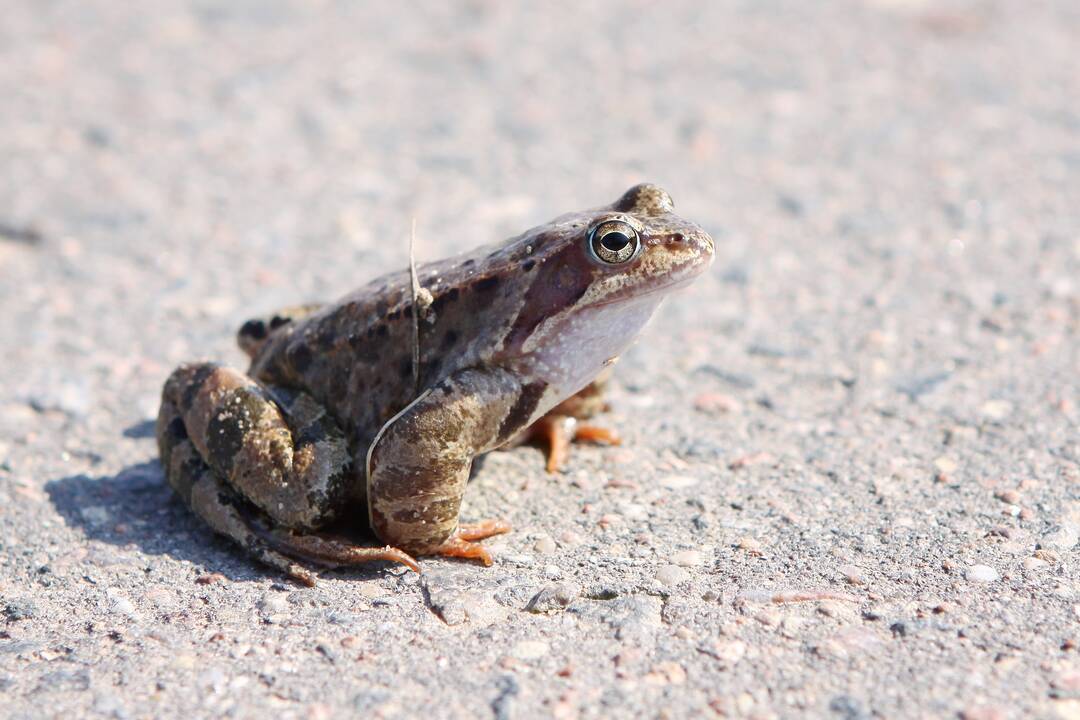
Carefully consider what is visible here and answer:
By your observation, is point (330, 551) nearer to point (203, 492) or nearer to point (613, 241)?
point (203, 492)

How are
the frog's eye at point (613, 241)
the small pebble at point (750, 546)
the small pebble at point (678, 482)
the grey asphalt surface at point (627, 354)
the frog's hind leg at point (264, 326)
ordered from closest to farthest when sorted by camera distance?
the grey asphalt surface at point (627, 354)
the frog's eye at point (613, 241)
the small pebble at point (750, 546)
the small pebble at point (678, 482)
the frog's hind leg at point (264, 326)

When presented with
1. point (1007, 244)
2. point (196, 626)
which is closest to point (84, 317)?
point (196, 626)

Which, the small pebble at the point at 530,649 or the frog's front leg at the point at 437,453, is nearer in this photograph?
the small pebble at the point at 530,649

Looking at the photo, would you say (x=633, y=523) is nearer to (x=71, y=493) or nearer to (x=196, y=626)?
(x=196, y=626)

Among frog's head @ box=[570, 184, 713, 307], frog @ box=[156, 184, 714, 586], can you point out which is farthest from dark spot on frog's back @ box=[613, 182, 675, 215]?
frog's head @ box=[570, 184, 713, 307]

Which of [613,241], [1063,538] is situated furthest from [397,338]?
[1063,538]

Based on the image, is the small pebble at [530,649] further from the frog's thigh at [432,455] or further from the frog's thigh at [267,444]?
the frog's thigh at [267,444]

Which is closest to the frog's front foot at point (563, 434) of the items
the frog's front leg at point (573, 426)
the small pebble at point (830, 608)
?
the frog's front leg at point (573, 426)
